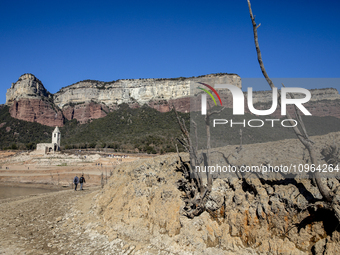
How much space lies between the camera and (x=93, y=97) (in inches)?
3693

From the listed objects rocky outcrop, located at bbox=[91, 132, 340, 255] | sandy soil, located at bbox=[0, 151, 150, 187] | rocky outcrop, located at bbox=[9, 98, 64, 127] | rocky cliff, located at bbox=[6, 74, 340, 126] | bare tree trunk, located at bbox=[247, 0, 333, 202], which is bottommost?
sandy soil, located at bbox=[0, 151, 150, 187]

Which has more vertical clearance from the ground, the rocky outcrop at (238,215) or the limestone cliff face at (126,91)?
the limestone cliff face at (126,91)

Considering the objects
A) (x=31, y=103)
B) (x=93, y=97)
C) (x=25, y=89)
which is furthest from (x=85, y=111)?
(x=25, y=89)

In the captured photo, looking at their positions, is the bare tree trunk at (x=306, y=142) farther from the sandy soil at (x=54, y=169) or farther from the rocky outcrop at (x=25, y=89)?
the rocky outcrop at (x=25, y=89)

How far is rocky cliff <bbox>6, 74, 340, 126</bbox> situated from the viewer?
267 feet

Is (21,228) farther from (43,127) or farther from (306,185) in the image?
(43,127)

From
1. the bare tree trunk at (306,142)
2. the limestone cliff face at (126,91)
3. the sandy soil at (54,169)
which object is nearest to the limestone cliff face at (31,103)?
the limestone cliff face at (126,91)

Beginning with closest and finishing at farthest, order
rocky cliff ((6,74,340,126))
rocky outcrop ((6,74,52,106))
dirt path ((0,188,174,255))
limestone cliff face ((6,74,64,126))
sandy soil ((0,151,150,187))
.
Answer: dirt path ((0,188,174,255)) < sandy soil ((0,151,150,187)) < limestone cliff face ((6,74,64,126)) < rocky cliff ((6,74,340,126)) < rocky outcrop ((6,74,52,106))

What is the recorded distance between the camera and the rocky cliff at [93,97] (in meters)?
81.4

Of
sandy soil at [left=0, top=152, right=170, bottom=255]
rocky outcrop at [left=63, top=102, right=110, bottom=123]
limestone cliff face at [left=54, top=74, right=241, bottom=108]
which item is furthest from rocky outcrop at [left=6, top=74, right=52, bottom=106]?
sandy soil at [left=0, top=152, right=170, bottom=255]

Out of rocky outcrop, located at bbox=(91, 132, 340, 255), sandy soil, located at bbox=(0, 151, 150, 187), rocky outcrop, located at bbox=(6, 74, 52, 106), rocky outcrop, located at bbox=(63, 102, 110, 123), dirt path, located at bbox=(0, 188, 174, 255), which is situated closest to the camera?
rocky outcrop, located at bbox=(91, 132, 340, 255)

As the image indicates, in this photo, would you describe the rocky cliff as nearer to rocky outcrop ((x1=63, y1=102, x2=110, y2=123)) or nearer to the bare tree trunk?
rocky outcrop ((x1=63, y1=102, x2=110, y2=123))

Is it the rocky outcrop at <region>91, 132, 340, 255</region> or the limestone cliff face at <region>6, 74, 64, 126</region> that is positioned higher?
the limestone cliff face at <region>6, 74, 64, 126</region>

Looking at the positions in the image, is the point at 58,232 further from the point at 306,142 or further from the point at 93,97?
the point at 93,97
